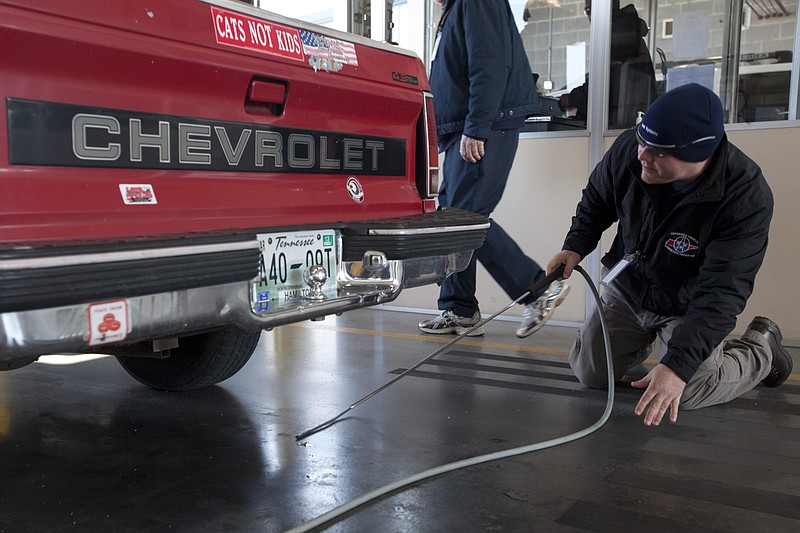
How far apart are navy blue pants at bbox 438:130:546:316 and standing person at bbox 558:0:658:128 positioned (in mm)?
903

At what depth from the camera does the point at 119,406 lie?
10.4 feet

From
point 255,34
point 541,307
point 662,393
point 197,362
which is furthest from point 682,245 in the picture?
point 197,362

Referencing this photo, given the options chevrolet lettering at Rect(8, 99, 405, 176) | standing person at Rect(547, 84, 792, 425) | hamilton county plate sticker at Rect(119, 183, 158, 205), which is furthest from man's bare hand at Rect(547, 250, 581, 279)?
hamilton county plate sticker at Rect(119, 183, 158, 205)

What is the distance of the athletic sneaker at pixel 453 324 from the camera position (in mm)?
4699

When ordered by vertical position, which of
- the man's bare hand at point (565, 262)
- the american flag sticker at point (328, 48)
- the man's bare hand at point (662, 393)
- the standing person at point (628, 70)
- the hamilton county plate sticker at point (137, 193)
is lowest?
the man's bare hand at point (662, 393)

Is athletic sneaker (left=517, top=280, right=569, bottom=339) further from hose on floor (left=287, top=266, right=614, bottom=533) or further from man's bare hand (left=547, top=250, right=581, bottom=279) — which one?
hose on floor (left=287, top=266, right=614, bottom=533)

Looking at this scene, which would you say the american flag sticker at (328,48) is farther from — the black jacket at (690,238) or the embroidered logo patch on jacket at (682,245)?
the embroidered logo patch on jacket at (682,245)

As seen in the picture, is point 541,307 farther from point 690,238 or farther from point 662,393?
point 662,393

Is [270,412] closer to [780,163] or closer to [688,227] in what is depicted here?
[688,227]

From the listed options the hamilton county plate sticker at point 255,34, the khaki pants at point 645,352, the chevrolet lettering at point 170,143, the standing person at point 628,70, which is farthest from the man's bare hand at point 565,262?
the standing person at point 628,70

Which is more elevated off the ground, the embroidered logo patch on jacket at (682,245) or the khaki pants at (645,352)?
the embroidered logo patch on jacket at (682,245)

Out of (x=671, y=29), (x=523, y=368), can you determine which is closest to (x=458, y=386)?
(x=523, y=368)

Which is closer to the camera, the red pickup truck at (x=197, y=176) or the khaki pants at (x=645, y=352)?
the red pickup truck at (x=197, y=176)

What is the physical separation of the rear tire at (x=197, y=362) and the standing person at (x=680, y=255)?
1.37m
